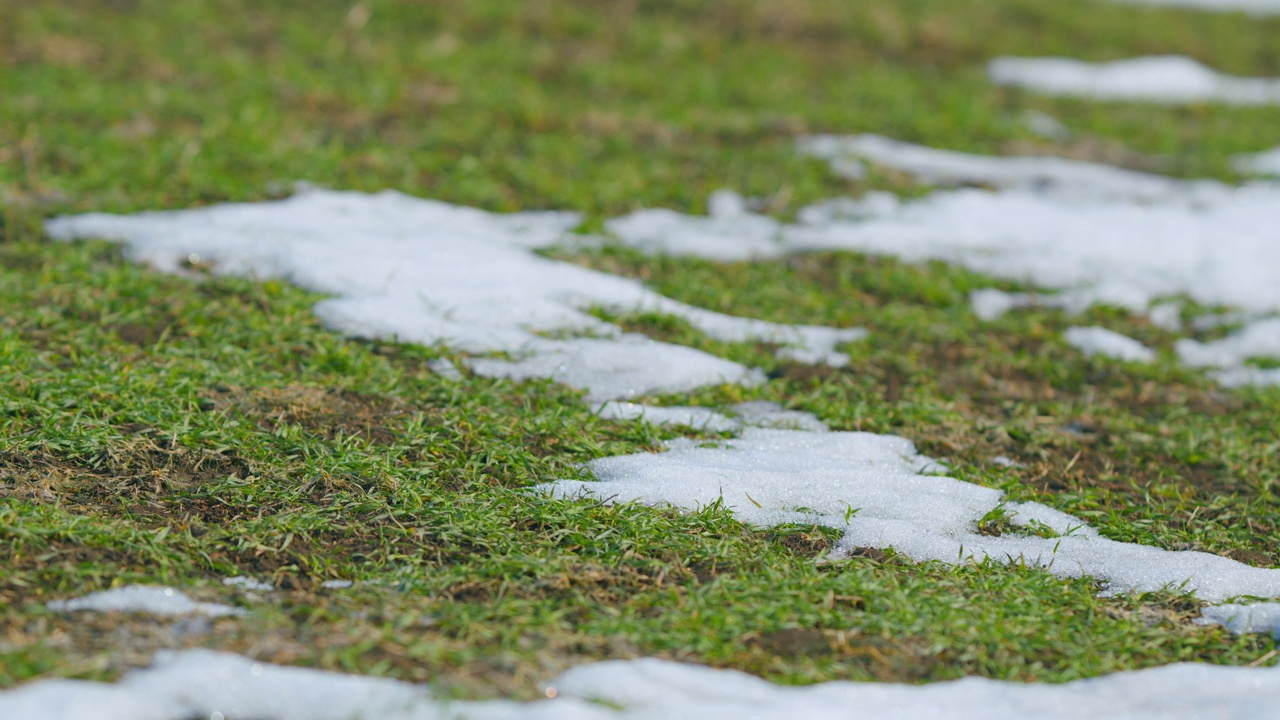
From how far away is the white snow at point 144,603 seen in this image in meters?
2.22

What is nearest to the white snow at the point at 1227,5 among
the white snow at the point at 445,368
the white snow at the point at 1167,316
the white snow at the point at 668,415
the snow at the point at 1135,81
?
the snow at the point at 1135,81

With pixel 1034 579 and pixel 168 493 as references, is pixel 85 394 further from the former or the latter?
pixel 1034 579

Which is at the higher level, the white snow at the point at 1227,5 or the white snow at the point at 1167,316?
the white snow at the point at 1227,5

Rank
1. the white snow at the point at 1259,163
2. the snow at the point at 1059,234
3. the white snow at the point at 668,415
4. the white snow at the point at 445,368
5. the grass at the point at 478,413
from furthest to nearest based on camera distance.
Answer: the white snow at the point at 1259,163, the snow at the point at 1059,234, the white snow at the point at 445,368, the white snow at the point at 668,415, the grass at the point at 478,413

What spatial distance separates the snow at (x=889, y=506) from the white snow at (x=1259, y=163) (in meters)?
4.53

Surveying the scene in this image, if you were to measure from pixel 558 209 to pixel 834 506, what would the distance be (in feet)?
8.43

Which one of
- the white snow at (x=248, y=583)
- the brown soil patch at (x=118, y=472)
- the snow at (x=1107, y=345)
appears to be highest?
the brown soil patch at (x=118, y=472)

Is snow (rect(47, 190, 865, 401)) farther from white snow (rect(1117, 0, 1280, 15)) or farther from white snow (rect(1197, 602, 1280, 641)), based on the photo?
white snow (rect(1117, 0, 1280, 15))

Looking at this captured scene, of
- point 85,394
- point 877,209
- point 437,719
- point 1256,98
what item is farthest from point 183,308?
point 1256,98

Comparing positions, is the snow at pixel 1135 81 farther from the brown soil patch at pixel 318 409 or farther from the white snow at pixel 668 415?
the brown soil patch at pixel 318 409

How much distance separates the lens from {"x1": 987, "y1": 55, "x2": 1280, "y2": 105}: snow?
7.92m

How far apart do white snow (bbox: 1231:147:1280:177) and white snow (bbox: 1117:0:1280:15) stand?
399cm

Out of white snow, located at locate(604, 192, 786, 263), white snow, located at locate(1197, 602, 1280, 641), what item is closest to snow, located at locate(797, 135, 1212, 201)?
white snow, located at locate(604, 192, 786, 263)

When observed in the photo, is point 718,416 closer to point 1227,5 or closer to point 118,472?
point 118,472
